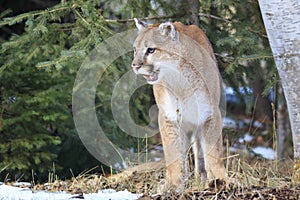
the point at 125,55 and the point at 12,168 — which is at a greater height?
the point at 125,55

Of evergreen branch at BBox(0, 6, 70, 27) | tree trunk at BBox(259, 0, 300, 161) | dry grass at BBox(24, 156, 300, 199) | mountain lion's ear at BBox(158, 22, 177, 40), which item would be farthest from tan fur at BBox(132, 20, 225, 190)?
evergreen branch at BBox(0, 6, 70, 27)

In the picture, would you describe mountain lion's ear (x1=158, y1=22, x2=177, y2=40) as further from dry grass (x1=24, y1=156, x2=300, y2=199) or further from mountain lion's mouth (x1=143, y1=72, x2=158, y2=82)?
dry grass (x1=24, y1=156, x2=300, y2=199)

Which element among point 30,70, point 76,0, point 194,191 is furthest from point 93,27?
point 194,191

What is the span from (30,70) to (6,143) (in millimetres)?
893

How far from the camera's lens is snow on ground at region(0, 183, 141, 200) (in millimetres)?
4375

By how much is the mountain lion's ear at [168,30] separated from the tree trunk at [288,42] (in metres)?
0.78

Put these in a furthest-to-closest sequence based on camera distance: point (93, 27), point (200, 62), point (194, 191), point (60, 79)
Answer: point (60, 79), point (93, 27), point (200, 62), point (194, 191)

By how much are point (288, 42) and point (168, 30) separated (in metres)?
1.04

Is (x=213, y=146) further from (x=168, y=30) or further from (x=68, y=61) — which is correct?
(x=68, y=61)

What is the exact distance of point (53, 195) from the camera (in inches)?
178

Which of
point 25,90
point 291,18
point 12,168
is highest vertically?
point 291,18

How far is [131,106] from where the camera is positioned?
7168 millimetres

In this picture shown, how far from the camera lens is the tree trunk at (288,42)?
4.79 meters

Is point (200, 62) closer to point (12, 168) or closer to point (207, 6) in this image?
point (207, 6)
